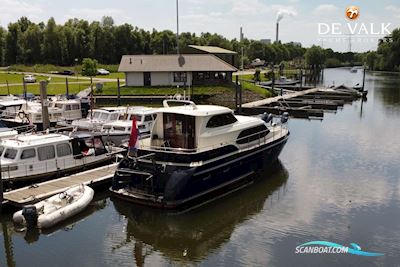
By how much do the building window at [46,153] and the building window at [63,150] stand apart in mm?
262

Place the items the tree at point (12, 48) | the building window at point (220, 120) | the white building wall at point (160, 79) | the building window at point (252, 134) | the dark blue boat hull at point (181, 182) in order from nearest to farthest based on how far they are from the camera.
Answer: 1. the dark blue boat hull at point (181, 182)
2. the building window at point (220, 120)
3. the building window at point (252, 134)
4. the white building wall at point (160, 79)
5. the tree at point (12, 48)

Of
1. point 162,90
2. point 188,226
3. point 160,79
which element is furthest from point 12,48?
point 188,226

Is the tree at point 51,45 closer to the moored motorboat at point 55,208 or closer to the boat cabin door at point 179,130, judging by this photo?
the boat cabin door at point 179,130

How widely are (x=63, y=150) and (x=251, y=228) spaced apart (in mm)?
9137

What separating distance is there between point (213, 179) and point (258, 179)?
4.06 meters

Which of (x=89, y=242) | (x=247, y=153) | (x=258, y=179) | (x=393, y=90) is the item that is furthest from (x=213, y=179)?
(x=393, y=90)

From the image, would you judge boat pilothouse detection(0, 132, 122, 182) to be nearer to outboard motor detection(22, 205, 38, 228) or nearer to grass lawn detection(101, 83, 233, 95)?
outboard motor detection(22, 205, 38, 228)

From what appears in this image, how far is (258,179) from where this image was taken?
67.2 ft

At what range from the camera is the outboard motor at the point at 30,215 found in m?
14.1

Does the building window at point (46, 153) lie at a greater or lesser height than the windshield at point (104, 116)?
lesser

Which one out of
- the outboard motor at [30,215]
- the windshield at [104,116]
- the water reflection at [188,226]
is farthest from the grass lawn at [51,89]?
the outboard motor at [30,215]

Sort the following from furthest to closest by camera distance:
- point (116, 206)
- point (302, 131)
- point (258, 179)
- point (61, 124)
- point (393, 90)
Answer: point (393, 90) → point (302, 131) → point (61, 124) → point (258, 179) → point (116, 206)

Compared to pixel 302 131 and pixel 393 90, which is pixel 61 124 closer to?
pixel 302 131

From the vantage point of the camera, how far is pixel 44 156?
58.4 ft
